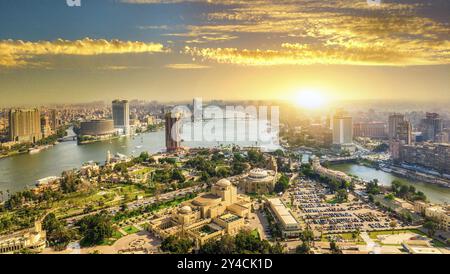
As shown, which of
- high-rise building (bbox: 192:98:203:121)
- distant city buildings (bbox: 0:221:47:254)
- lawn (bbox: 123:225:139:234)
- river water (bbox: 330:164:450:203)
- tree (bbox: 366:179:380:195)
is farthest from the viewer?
high-rise building (bbox: 192:98:203:121)

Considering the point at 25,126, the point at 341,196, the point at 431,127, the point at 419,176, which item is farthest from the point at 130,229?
the point at 431,127

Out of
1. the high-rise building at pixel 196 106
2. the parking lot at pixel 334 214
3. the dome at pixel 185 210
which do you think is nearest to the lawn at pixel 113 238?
the dome at pixel 185 210

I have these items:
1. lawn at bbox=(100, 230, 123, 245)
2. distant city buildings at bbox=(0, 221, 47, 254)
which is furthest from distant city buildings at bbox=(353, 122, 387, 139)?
distant city buildings at bbox=(0, 221, 47, 254)

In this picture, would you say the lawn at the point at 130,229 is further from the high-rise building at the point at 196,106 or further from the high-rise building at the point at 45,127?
the high-rise building at the point at 45,127

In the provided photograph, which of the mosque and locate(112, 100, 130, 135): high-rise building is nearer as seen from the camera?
the mosque

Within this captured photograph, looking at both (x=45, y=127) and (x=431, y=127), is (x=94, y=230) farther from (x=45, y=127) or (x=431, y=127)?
(x=45, y=127)

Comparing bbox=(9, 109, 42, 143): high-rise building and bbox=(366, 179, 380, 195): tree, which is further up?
bbox=(9, 109, 42, 143): high-rise building

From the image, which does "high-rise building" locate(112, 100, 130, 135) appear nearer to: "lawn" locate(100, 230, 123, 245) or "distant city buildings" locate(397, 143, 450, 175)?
"lawn" locate(100, 230, 123, 245)
